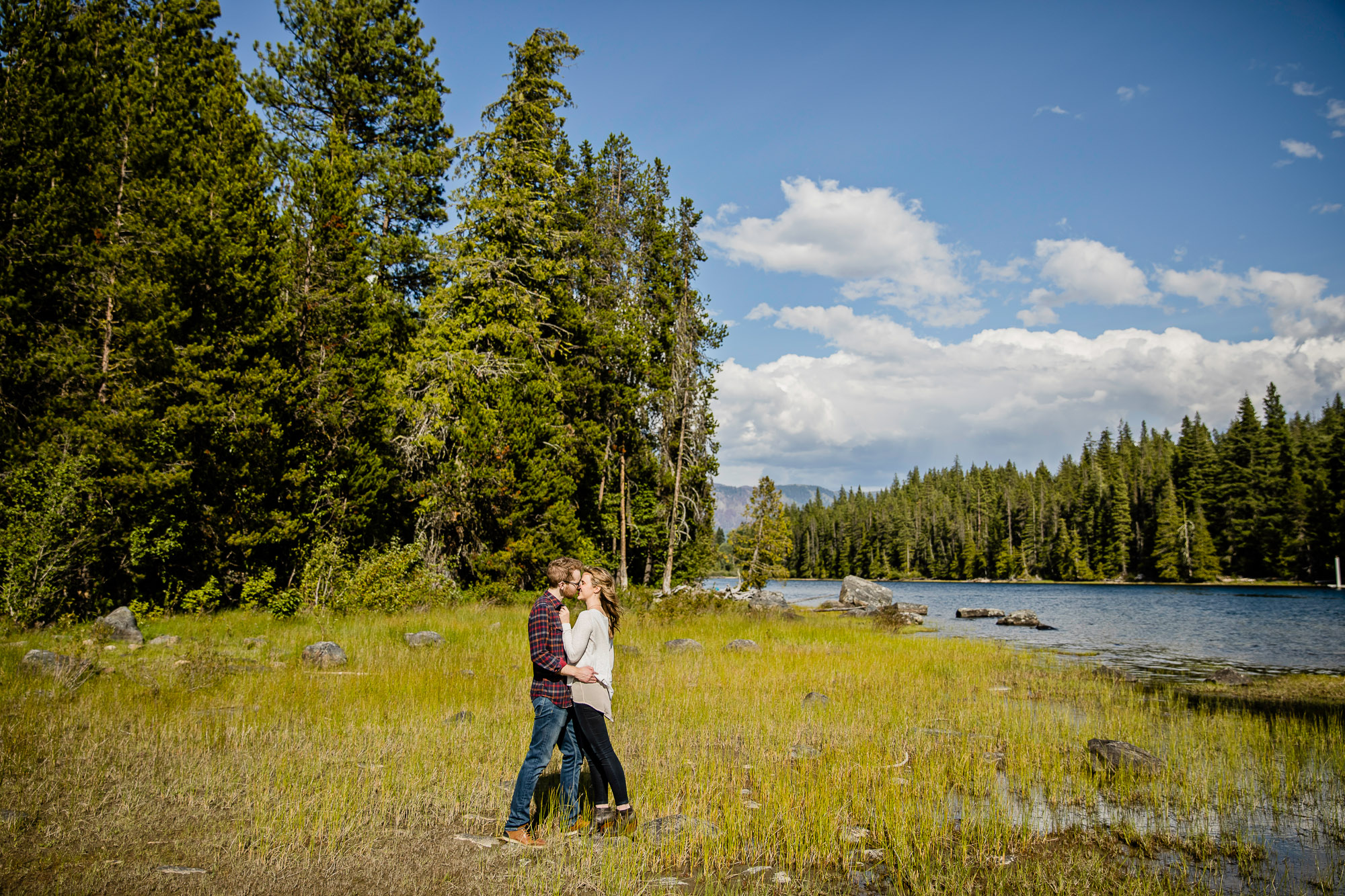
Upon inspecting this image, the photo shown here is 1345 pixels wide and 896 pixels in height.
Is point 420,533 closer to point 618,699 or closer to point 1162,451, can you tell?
point 618,699

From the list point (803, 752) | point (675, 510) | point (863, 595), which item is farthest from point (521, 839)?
point (863, 595)

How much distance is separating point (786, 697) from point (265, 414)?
15453 millimetres

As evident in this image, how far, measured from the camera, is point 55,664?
10.6 metres

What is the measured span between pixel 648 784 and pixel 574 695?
200cm

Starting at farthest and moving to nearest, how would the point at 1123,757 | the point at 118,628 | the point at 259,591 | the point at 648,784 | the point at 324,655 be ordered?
1. the point at 259,591
2. the point at 118,628
3. the point at 324,655
4. the point at 1123,757
5. the point at 648,784

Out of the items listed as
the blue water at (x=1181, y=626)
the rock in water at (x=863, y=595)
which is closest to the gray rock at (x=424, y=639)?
the blue water at (x=1181, y=626)

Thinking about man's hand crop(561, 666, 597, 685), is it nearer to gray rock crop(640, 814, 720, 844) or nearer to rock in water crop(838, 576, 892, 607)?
gray rock crop(640, 814, 720, 844)

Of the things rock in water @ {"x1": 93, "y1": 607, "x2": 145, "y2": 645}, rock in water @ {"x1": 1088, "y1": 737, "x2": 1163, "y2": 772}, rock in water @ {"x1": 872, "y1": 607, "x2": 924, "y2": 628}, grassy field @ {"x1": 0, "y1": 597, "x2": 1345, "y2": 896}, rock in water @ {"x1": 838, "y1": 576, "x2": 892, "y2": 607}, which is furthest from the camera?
rock in water @ {"x1": 838, "y1": 576, "x2": 892, "y2": 607}

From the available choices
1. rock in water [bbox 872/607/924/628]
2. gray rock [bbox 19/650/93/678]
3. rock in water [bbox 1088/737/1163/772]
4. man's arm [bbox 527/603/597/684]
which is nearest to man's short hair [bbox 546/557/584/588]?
man's arm [bbox 527/603/597/684]

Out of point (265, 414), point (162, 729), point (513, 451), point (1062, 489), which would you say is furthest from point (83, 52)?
point (1062, 489)

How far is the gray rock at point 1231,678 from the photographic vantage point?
51.3 feet

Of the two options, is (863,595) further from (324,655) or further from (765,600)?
(324,655)

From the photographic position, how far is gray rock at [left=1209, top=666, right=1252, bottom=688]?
51.3 ft

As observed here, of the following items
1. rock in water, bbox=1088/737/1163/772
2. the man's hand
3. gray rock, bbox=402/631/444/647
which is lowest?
gray rock, bbox=402/631/444/647
